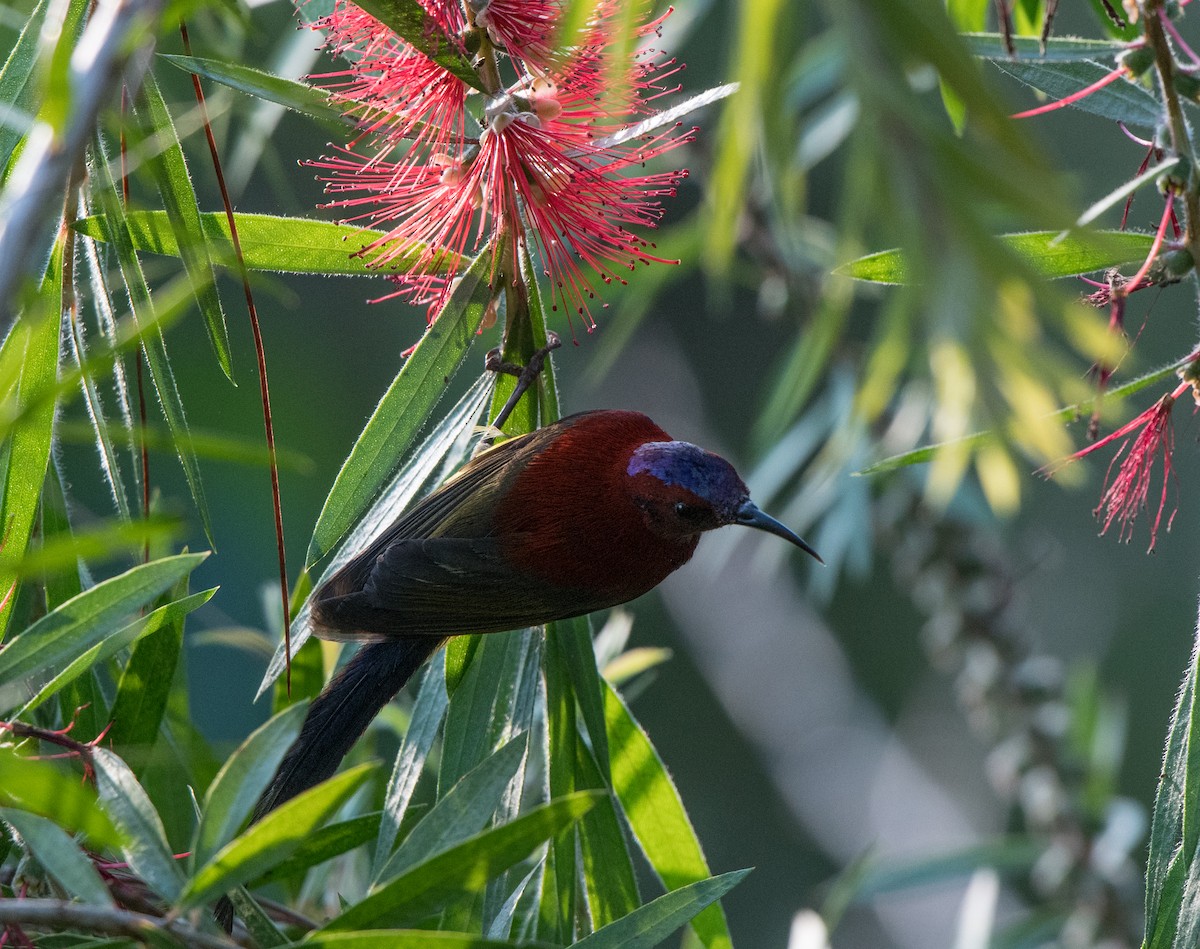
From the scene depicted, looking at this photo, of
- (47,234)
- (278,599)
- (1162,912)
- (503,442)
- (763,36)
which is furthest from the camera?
(278,599)

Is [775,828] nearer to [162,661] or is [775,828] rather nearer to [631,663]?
[631,663]

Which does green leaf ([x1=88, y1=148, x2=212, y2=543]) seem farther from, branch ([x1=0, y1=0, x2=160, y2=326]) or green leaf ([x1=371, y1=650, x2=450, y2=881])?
branch ([x1=0, y1=0, x2=160, y2=326])

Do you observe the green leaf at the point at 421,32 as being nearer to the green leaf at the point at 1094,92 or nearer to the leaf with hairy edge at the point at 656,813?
the green leaf at the point at 1094,92

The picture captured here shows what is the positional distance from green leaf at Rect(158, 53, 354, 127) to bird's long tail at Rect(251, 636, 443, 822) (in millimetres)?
629

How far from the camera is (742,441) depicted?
21.0ft

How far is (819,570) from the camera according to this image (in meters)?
3.95

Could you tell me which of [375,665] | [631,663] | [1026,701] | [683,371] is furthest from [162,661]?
[683,371]

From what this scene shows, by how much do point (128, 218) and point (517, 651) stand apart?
2.26 ft

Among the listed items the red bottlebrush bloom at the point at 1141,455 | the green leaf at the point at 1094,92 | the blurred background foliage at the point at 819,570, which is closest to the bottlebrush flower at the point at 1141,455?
the red bottlebrush bloom at the point at 1141,455

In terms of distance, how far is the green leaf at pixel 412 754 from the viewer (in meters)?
1.25

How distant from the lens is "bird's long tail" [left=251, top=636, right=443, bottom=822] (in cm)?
152

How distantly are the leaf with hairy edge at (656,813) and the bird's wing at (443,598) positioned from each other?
0.54 feet

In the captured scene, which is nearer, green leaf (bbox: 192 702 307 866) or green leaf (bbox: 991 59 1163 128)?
green leaf (bbox: 192 702 307 866)

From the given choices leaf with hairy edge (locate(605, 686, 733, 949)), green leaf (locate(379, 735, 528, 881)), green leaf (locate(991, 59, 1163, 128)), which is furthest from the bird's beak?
green leaf (locate(379, 735, 528, 881))
